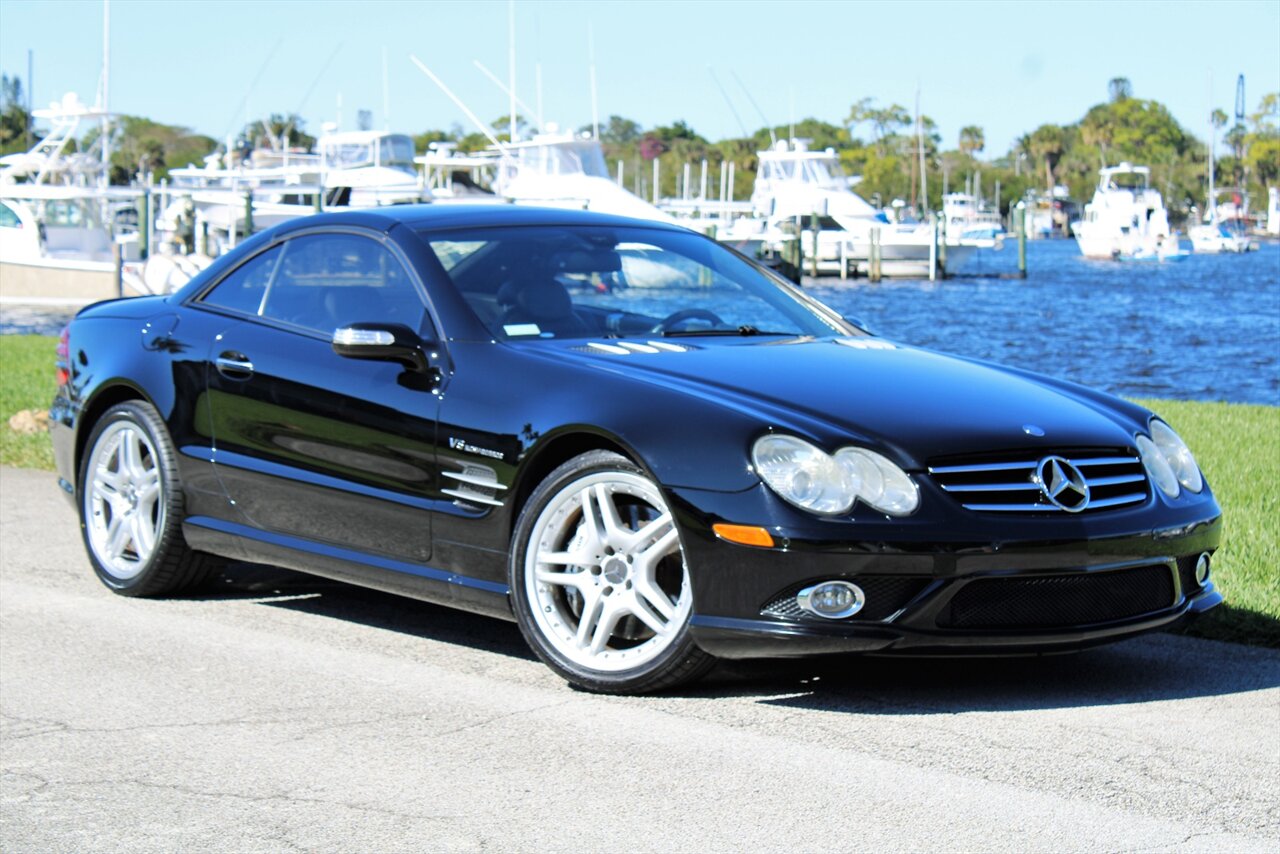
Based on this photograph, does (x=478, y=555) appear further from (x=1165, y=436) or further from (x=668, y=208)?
(x=668, y=208)

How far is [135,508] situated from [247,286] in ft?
3.12

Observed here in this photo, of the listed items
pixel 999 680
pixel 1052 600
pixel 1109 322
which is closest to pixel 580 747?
pixel 1052 600

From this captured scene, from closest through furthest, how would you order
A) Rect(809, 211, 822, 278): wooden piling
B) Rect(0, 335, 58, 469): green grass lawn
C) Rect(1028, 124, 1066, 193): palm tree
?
Rect(0, 335, 58, 469): green grass lawn, Rect(809, 211, 822, 278): wooden piling, Rect(1028, 124, 1066, 193): palm tree

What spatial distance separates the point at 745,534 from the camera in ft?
15.6

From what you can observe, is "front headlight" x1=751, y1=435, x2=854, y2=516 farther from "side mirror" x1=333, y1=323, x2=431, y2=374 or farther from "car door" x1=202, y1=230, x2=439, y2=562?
"side mirror" x1=333, y1=323, x2=431, y2=374

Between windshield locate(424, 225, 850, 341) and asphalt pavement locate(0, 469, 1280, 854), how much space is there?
1.10 meters

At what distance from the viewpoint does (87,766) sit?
14.4 feet

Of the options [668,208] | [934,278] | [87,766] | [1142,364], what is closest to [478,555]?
[87,766]

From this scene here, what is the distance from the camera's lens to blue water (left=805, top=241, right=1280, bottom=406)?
27.1m

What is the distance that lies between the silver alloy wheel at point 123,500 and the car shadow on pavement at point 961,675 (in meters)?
0.80

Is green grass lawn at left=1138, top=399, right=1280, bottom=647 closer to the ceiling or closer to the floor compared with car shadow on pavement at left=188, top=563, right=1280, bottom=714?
closer to the ceiling

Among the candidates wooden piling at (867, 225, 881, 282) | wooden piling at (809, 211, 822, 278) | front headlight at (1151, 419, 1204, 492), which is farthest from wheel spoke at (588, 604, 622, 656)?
wooden piling at (867, 225, 881, 282)

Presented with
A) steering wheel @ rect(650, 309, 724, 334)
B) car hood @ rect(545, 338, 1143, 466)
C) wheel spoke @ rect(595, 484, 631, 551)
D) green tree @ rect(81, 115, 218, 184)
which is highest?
green tree @ rect(81, 115, 218, 184)

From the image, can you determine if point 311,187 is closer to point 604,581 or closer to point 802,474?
point 604,581
